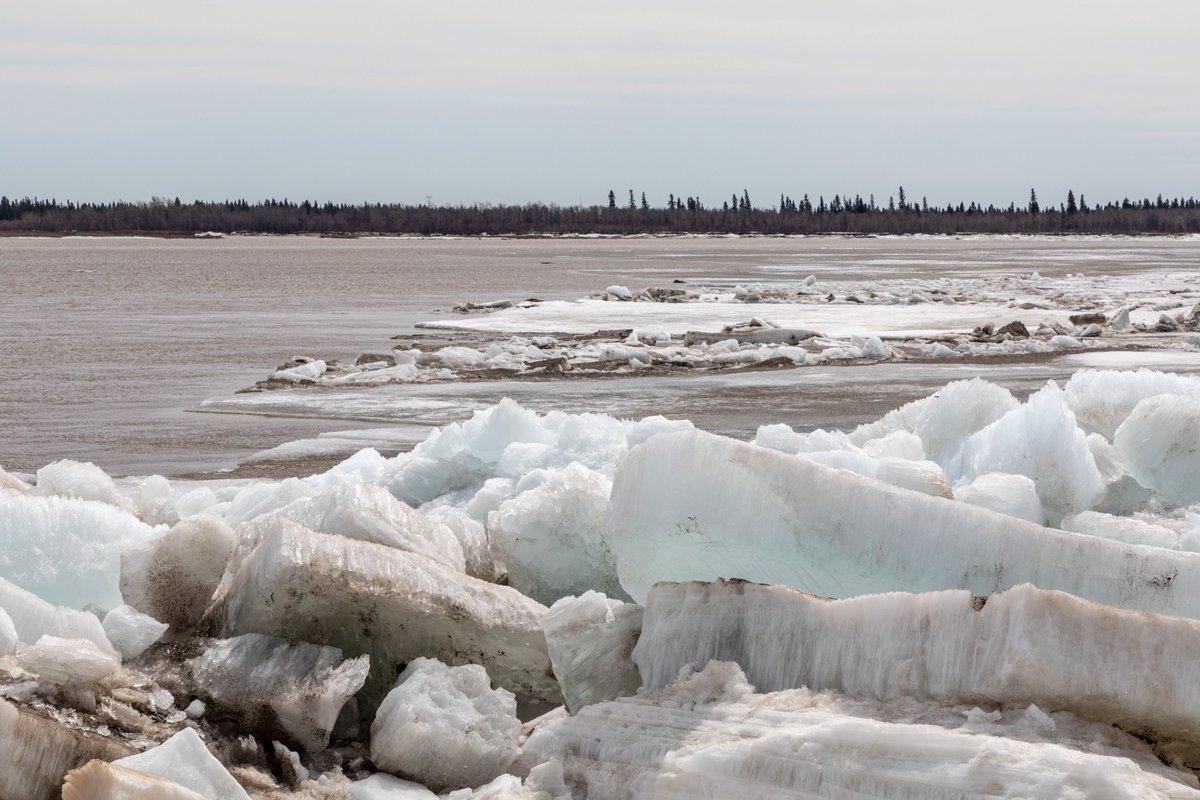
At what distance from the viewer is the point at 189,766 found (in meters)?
2.90

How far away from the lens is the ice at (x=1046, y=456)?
4898 mm

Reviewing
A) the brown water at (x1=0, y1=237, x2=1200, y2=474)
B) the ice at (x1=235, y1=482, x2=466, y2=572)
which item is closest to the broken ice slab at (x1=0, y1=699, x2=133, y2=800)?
the ice at (x1=235, y1=482, x2=466, y2=572)

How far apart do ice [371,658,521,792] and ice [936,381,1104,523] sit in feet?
8.14

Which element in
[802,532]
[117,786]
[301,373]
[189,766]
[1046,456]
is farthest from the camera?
[301,373]

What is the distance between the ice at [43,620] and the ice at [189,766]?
738 millimetres

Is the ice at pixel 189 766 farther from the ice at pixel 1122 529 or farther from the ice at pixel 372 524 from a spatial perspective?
the ice at pixel 1122 529

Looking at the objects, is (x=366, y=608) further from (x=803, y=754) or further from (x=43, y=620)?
(x=803, y=754)

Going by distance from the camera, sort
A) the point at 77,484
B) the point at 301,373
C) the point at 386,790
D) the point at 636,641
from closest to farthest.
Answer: the point at 386,790 < the point at 636,641 < the point at 77,484 < the point at 301,373

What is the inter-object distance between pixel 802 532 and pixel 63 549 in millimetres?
2567

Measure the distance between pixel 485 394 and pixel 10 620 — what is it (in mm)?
9322

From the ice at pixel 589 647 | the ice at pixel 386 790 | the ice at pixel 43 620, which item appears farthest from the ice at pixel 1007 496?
the ice at pixel 43 620

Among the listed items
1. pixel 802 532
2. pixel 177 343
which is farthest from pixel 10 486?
pixel 177 343

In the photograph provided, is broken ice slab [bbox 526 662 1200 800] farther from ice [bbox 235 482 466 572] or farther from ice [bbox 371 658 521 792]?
ice [bbox 235 482 466 572]

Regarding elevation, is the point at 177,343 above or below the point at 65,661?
below
